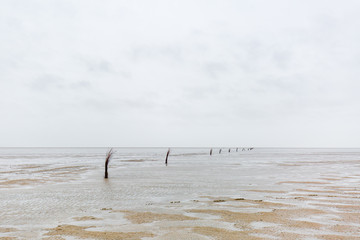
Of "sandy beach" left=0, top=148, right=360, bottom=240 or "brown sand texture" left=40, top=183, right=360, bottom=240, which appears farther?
"sandy beach" left=0, top=148, right=360, bottom=240

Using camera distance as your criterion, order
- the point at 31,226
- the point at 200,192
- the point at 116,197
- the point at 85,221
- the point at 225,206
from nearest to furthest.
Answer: the point at 31,226, the point at 85,221, the point at 225,206, the point at 116,197, the point at 200,192

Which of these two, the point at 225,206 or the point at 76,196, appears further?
the point at 76,196

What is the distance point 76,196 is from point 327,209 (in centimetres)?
1029

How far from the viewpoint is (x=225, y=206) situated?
993cm

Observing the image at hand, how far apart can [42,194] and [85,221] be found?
6.64 m

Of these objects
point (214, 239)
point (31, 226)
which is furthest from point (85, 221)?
point (214, 239)

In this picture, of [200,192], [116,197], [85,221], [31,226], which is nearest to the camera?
[31,226]

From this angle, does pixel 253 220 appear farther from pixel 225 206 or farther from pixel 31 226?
pixel 31 226

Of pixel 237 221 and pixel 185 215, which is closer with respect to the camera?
pixel 237 221

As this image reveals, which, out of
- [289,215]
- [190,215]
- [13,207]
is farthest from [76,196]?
[289,215]

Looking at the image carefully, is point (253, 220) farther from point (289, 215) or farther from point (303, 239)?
point (303, 239)

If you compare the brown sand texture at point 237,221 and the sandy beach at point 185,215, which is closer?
the brown sand texture at point 237,221

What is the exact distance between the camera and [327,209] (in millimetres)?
9164

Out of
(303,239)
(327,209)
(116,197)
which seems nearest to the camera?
(303,239)
